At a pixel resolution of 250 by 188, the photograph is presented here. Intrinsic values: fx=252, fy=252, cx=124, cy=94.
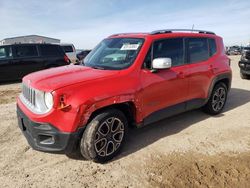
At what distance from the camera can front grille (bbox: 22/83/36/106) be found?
355 cm

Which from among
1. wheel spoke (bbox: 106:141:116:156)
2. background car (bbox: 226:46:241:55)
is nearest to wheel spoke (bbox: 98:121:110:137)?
wheel spoke (bbox: 106:141:116:156)

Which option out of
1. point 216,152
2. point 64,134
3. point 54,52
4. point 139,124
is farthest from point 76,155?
point 54,52

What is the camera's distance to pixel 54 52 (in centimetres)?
1177

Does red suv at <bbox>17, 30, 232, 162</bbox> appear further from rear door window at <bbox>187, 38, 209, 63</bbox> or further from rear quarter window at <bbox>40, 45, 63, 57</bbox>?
rear quarter window at <bbox>40, 45, 63, 57</bbox>

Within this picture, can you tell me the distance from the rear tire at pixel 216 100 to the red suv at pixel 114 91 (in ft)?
1.12

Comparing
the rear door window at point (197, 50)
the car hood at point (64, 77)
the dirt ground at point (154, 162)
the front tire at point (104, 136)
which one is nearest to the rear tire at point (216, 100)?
the dirt ground at point (154, 162)

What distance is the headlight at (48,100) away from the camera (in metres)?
3.22

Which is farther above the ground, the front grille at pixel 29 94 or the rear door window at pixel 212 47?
the rear door window at pixel 212 47

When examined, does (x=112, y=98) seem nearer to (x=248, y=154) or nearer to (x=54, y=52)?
(x=248, y=154)

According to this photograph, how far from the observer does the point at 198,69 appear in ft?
16.5

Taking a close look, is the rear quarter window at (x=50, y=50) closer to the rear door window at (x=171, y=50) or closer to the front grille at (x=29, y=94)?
the front grille at (x=29, y=94)

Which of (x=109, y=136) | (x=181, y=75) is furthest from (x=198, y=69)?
(x=109, y=136)

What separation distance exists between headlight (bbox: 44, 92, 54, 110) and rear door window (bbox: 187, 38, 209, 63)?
2844mm

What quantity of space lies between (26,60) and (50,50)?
123cm
